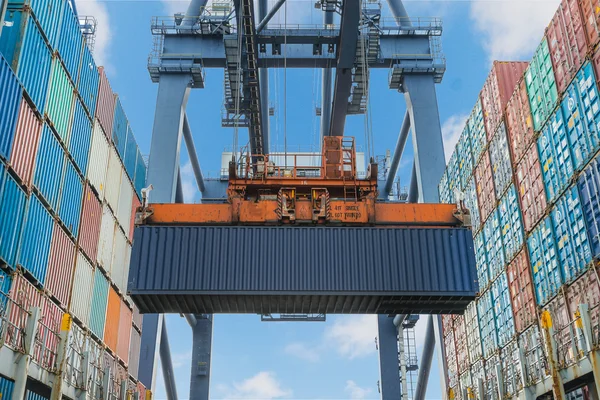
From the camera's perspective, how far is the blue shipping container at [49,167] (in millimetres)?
14195

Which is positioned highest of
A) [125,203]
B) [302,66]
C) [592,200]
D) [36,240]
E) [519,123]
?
[302,66]

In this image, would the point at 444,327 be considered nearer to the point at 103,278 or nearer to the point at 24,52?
the point at 103,278

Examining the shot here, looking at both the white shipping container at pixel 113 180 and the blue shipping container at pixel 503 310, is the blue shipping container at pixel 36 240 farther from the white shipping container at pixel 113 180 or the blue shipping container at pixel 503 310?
the blue shipping container at pixel 503 310

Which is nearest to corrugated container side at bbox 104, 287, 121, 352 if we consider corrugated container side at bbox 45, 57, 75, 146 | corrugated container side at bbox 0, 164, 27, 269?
corrugated container side at bbox 45, 57, 75, 146

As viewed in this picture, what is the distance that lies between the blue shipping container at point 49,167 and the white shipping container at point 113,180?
13.5 ft

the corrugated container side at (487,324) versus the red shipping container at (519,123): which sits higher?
the red shipping container at (519,123)

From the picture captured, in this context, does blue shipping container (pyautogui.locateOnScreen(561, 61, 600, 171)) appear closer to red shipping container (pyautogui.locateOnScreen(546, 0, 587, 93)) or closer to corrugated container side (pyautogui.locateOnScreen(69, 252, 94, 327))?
red shipping container (pyautogui.locateOnScreen(546, 0, 587, 93))

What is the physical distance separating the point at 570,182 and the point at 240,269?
294 inches

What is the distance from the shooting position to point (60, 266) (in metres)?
15.4

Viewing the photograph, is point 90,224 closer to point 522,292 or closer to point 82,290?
point 82,290

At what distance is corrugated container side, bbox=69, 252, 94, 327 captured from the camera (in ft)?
53.2

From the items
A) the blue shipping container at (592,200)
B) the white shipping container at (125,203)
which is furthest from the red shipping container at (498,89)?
the white shipping container at (125,203)

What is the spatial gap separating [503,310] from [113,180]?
13.3m

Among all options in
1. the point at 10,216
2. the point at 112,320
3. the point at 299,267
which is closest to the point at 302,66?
the point at 112,320
